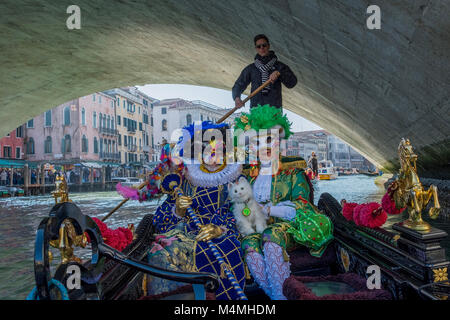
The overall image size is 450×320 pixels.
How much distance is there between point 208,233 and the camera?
2.28 m

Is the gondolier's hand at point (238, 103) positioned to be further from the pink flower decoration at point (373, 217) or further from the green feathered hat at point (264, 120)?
the pink flower decoration at point (373, 217)

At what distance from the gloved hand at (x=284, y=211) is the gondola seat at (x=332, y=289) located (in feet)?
1.58

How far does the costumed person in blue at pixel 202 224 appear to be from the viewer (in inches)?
85.9

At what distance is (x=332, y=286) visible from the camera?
222 centimetres

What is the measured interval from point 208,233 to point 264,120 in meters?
1.32

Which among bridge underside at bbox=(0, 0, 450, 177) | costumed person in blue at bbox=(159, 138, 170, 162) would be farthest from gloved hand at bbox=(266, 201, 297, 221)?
bridge underside at bbox=(0, 0, 450, 177)

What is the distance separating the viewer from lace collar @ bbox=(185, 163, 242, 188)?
2854 mm

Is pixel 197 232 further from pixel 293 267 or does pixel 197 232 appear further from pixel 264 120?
pixel 264 120

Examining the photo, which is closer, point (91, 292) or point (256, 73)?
point (91, 292)

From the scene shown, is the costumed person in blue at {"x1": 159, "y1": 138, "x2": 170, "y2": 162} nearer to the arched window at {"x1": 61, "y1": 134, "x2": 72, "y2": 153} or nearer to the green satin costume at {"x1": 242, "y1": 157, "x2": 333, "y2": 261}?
the green satin costume at {"x1": 242, "y1": 157, "x2": 333, "y2": 261}

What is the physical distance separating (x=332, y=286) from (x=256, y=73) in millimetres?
2512

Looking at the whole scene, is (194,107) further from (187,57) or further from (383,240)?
(383,240)

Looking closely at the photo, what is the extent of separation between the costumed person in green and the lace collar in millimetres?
226
